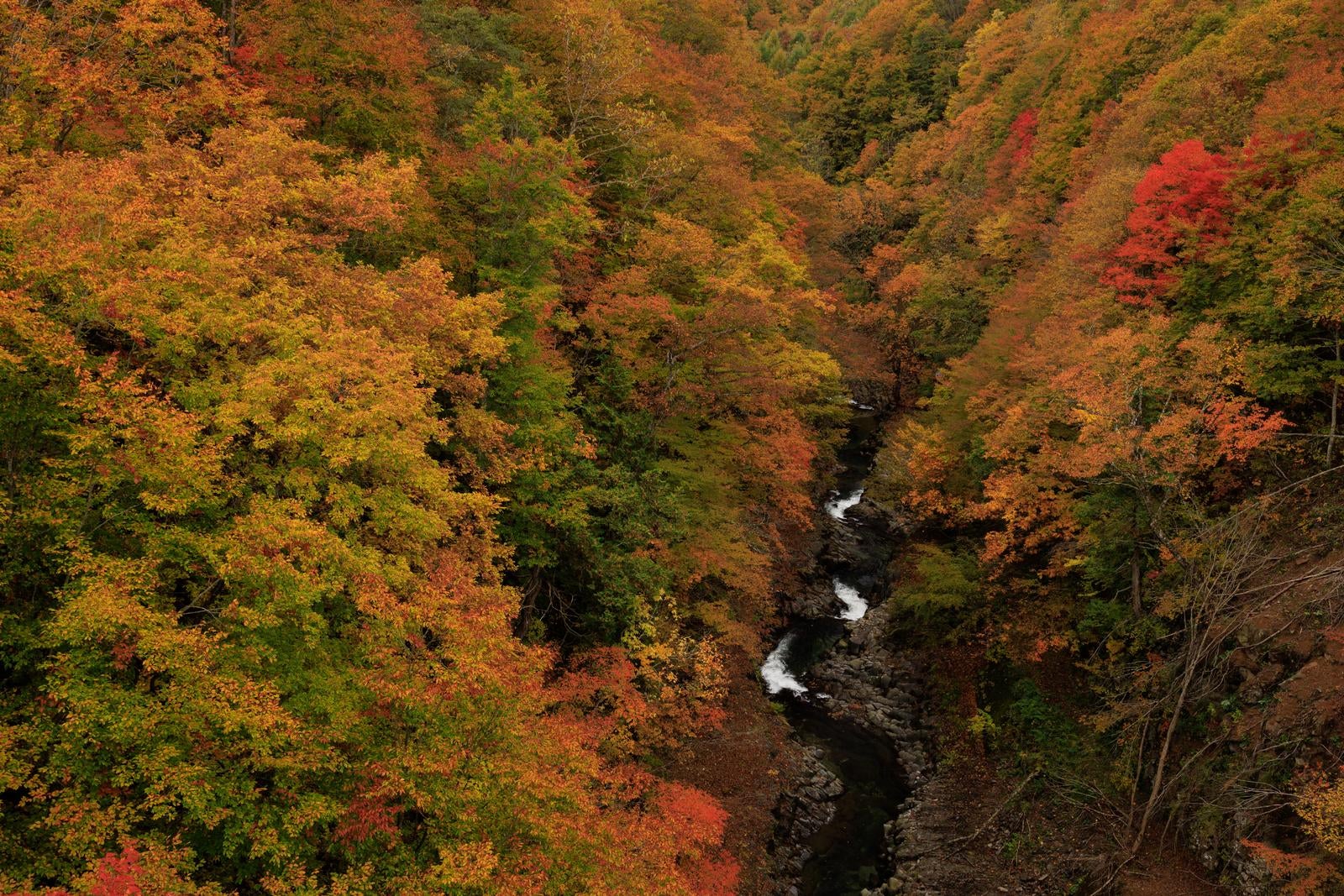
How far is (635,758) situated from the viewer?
707 inches

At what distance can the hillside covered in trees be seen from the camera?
28.9ft

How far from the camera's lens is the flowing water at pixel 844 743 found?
1917cm

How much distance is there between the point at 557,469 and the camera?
61.4 ft

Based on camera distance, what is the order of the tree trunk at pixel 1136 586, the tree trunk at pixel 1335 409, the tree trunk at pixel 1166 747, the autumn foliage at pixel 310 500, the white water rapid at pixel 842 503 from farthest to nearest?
the white water rapid at pixel 842 503
the tree trunk at pixel 1136 586
the tree trunk at pixel 1335 409
the tree trunk at pixel 1166 747
the autumn foliage at pixel 310 500

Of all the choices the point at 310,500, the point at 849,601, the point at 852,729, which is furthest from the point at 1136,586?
the point at 310,500

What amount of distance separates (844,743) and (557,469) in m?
13.4

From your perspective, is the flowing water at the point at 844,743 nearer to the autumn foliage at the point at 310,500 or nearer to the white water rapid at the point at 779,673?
the white water rapid at the point at 779,673

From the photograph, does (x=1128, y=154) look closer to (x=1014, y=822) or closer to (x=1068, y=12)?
(x=1014, y=822)

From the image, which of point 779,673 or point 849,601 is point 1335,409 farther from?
point 779,673

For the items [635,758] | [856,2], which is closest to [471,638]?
[635,758]

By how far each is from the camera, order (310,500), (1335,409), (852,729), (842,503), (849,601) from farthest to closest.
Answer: (842,503)
(849,601)
(852,729)
(1335,409)
(310,500)

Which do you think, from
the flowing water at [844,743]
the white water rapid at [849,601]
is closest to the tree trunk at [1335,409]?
the flowing water at [844,743]

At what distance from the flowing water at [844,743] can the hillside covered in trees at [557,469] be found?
1.41 meters

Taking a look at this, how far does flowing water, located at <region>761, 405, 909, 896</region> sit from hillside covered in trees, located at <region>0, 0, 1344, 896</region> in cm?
141
